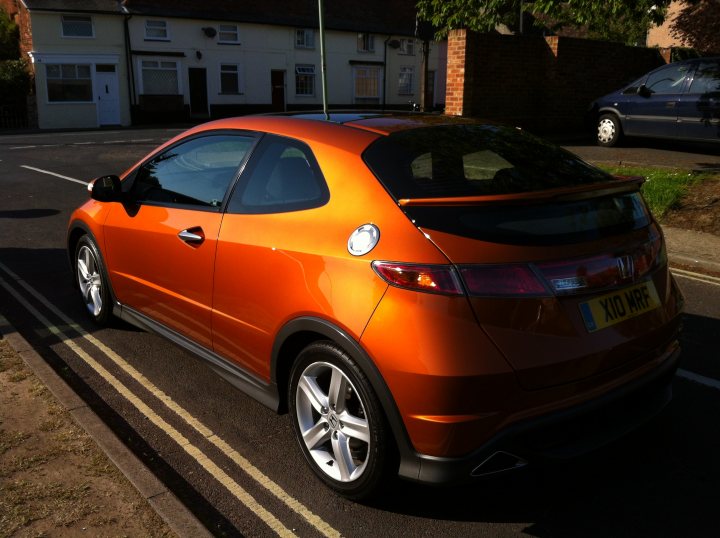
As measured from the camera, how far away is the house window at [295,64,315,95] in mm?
38062

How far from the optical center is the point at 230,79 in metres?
36.0

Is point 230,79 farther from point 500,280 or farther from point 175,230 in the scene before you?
point 500,280

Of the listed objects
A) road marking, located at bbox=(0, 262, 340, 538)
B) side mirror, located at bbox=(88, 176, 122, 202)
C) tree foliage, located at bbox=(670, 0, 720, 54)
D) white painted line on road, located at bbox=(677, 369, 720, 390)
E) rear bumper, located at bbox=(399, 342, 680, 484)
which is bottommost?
road marking, located at bbox=(0, 262, 340, 538)

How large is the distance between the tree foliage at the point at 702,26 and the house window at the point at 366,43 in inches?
814

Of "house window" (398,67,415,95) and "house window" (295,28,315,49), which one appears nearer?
"house window" (295,28,315,49)

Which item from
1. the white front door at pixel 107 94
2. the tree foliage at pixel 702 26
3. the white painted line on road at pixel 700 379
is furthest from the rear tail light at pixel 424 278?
the white front door at pixel 107 94

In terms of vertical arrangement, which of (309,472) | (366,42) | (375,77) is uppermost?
(366,42)

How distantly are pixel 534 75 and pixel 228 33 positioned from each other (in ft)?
77.1

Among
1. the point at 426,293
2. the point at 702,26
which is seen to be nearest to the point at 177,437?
the point at 426,293

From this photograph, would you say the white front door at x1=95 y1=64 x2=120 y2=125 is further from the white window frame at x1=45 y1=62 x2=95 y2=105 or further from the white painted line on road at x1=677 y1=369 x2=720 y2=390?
the white painted line on road at x1=677 y1=369 x2=720 y2=390

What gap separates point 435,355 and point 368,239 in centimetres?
58

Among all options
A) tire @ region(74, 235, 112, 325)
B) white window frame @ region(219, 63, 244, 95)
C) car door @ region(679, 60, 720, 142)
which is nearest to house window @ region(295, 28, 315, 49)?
white window frame @ region(219, 63, 244, 95)

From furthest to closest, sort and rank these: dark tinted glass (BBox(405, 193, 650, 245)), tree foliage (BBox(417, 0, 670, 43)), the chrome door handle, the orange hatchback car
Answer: tree foliage (BBox(417, 0, 670, 43)) → the chrome door handle → dark tinted glass (BBox(405, 193, 650, 245)) → the orange hatchback car

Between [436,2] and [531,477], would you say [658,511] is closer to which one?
[531,477]
